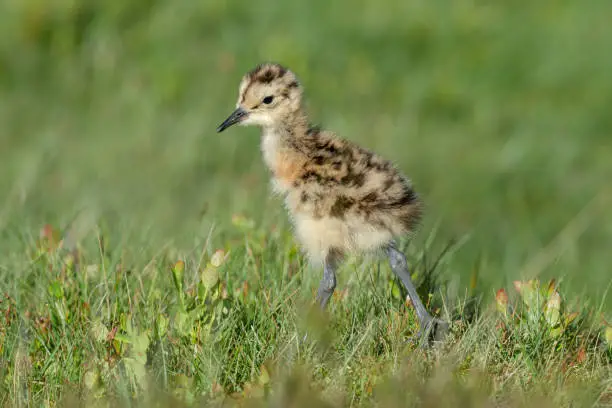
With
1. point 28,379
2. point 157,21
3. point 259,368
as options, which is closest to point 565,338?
point 259,368

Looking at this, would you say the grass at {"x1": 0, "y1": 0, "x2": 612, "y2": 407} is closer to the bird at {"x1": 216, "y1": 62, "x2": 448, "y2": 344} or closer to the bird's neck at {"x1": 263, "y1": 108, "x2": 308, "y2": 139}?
the bird at {"x1": 216, "y1": 62, "x2": 448, "y2": 344}

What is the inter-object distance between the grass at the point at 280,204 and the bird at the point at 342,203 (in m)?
0.21

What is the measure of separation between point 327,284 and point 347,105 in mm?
6238

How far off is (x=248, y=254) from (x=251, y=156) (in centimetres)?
438

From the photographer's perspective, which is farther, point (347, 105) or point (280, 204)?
point (347, 105)

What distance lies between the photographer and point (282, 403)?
3879 mm

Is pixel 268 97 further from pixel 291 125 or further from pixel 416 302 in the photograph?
pixel 416 302

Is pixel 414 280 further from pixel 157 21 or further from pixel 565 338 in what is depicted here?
pixel 157 21

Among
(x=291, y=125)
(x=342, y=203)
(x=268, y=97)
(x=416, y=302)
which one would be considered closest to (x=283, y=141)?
(x=291, y=125)

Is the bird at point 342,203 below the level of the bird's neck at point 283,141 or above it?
below

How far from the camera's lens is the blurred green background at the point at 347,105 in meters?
9.25

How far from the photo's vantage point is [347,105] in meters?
11.3

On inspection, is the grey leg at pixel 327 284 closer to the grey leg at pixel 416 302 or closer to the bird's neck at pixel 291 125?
the grey leg at pixel 416 302

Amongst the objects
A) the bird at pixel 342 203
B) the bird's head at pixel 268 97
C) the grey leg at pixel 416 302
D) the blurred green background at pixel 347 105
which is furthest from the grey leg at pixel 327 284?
the blurred green background at pixel 347 105
